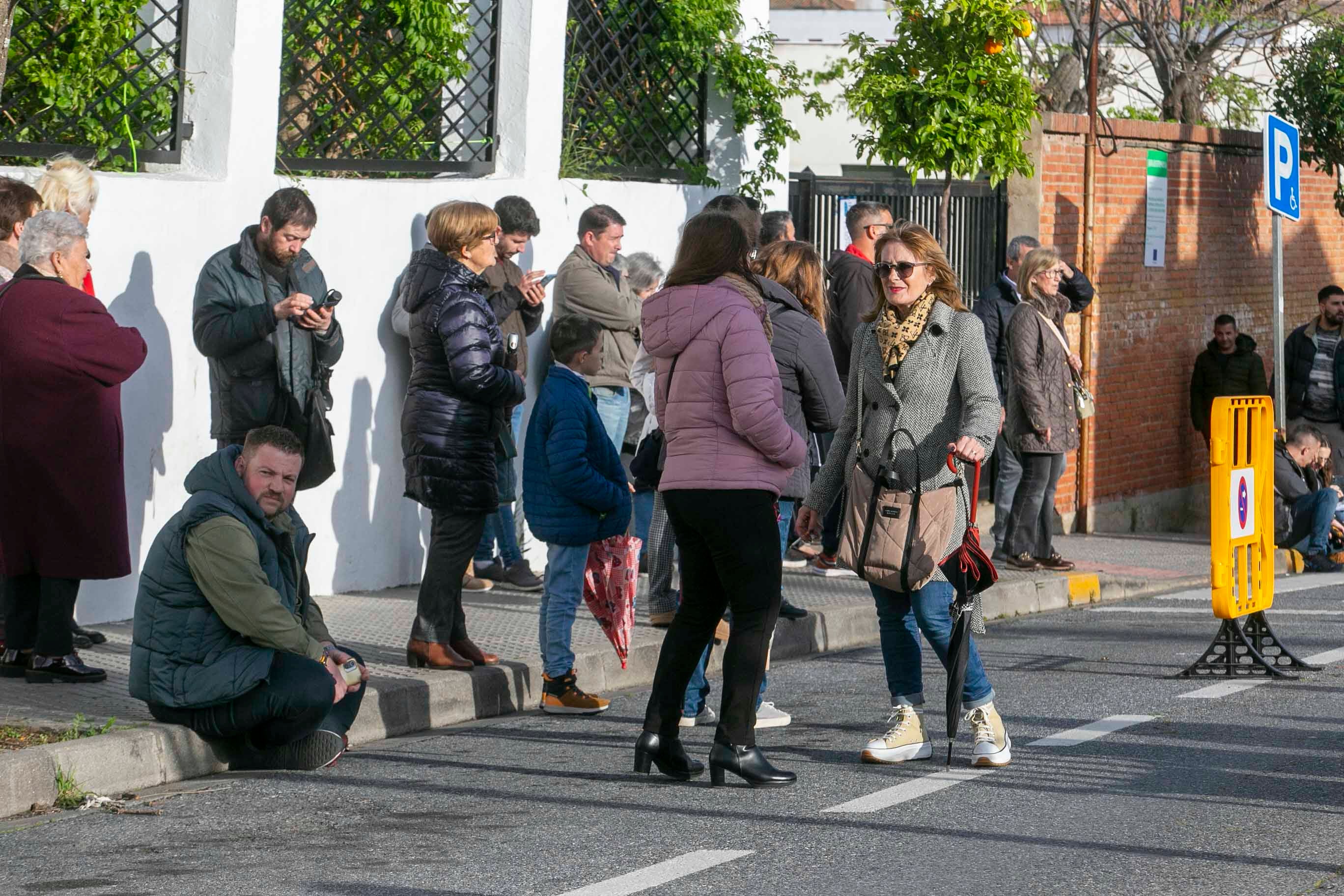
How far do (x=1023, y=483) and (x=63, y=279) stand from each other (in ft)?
21.7

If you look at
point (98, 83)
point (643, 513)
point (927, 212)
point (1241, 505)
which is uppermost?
point (927, 212)

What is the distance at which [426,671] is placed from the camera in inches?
329

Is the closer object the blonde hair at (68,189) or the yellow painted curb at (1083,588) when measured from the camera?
the blonde hair at (68,189)

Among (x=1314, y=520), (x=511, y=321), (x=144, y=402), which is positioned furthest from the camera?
(x=1314, y=520)

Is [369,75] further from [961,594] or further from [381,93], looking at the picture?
[961,594]

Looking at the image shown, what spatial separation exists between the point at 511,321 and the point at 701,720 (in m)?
3.54

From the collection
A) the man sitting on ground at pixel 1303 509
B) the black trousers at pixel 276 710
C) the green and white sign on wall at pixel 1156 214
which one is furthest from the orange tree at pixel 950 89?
the black trousers at pixel 276 710

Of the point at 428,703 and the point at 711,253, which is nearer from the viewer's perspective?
the point at 711,253

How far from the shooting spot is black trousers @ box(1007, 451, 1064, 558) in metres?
12.4

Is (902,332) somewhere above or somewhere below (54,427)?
above

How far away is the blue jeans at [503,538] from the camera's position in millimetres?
10883

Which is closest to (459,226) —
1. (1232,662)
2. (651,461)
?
(651,461)

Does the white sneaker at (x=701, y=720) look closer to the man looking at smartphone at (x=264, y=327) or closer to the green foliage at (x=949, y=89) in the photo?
the man looking at smartphone at (x=264, y=327)

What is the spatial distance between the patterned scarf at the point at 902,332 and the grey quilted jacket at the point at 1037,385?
17.2 feet
